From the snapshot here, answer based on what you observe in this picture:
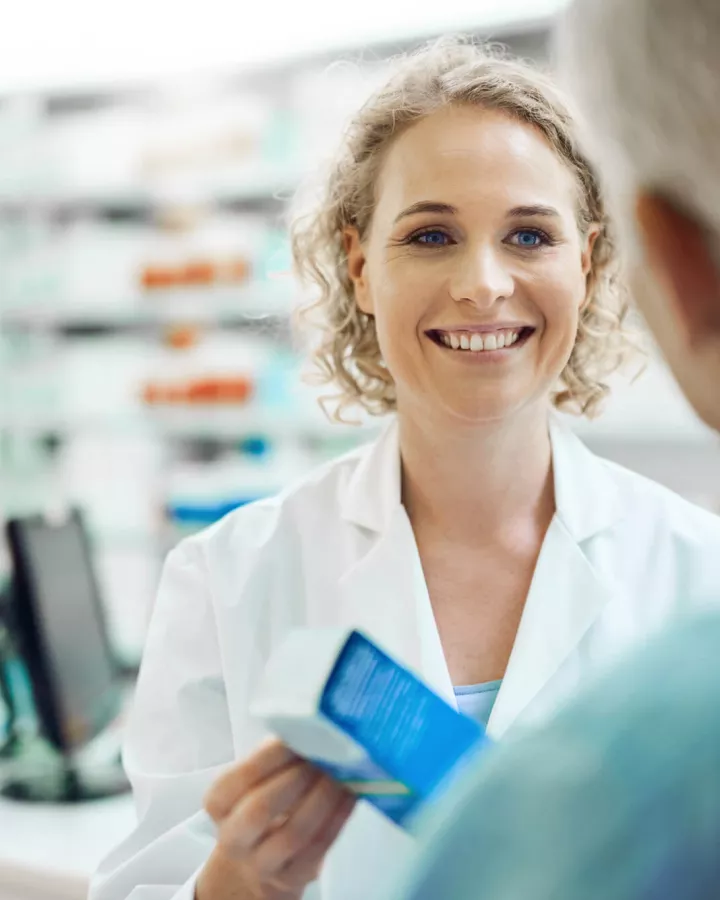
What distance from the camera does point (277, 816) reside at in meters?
0.80

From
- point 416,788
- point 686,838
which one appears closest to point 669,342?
point 686,838

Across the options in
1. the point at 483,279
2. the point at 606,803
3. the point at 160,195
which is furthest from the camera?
the point at 160,195

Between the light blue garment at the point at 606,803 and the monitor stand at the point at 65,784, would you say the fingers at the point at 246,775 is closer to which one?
the light blue garment at the point at 606,803

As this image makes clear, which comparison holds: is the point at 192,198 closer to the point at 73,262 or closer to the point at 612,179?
the point at 73,262

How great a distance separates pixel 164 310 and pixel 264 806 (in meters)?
3.08

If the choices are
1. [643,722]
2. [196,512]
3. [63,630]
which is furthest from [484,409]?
[196,512]

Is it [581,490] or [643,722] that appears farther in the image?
[581,490]

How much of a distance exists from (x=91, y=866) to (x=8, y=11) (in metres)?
3.57

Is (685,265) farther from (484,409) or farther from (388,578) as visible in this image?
(388,578)

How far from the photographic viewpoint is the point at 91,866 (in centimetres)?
147

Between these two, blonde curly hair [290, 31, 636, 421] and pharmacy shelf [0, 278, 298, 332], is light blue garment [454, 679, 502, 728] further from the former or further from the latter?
pharmacy shelf [0, 278, 298, 332]

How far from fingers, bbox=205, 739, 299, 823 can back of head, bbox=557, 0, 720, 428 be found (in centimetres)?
48

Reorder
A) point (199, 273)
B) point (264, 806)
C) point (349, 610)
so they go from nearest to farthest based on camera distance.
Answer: point (264, 806) < point (349, 610) < point (199, 273)

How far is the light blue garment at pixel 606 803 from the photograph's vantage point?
0.33 meters
